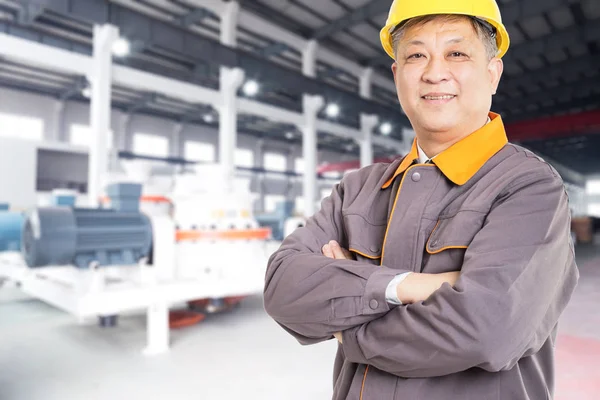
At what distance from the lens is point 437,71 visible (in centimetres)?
99

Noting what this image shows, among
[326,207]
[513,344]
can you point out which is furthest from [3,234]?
[513,344]

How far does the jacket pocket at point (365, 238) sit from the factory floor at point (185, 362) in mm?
1608

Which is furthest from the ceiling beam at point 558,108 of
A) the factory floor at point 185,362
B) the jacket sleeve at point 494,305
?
the jacket sleeve at point 494,305

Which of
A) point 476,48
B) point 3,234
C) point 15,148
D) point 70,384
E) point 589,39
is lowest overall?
point 70,384

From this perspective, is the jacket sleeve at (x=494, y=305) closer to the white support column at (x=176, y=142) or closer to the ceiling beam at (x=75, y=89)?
the ceiling beam at (x=75, y=89)

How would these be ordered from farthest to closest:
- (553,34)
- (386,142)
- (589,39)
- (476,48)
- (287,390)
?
A: 1. (386,142)
2. (553,34)
3. (589,39)
4. (287,390)
5. (476,48)

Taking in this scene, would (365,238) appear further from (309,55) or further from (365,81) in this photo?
(365,81)

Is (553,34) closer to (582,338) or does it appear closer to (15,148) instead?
(582,338)

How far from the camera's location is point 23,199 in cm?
972

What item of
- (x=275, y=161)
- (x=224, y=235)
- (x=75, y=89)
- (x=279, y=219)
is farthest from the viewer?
(x=275, y=161)

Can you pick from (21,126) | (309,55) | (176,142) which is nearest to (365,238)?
(309,55)

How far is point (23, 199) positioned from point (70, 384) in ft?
28.6

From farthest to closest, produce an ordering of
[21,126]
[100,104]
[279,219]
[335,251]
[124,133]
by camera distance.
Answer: [124,133] → [21,126] → [279,219] → [100,104] → [335,251]

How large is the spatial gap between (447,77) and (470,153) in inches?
7.2
